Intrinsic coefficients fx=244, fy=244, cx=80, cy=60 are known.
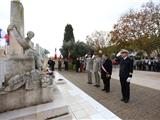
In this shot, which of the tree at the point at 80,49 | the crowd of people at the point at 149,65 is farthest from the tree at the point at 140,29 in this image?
the tree at the point at 80,49

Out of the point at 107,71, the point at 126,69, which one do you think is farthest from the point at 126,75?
the point at 107,71

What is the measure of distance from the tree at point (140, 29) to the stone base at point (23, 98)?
17393mm

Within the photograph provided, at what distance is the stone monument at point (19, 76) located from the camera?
18.6 ft

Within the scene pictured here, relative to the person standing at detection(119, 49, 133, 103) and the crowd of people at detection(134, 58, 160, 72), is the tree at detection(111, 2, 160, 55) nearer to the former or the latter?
the crowd of people at detection(134, 58, 160, 72)

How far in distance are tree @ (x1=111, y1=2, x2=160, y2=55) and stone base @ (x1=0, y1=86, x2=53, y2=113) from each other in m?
17.4

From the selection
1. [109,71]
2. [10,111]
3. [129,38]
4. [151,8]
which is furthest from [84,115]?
[129,38]

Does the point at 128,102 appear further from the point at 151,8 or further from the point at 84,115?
the point at 151,8

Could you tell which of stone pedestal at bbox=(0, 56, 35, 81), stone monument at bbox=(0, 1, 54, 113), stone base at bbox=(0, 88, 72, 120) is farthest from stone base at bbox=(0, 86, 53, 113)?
stone pedestal at bbox=(0, 56, 35, 81)

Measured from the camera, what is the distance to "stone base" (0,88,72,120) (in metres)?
5.32

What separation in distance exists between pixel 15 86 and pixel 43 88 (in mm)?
791

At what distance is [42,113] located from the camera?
18.4ft

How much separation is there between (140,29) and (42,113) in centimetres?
2432

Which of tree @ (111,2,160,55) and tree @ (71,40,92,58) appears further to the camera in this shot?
tree @ (71,40,92,58)

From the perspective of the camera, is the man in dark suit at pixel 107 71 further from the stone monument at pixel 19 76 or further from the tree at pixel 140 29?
the tree at pixel 140 29
